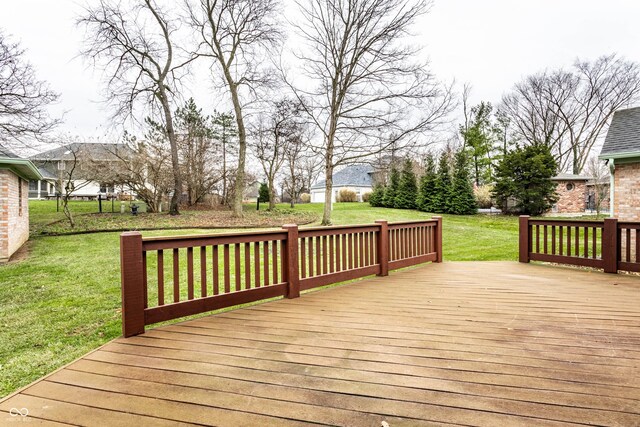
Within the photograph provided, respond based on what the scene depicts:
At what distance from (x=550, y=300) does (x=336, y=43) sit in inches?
427

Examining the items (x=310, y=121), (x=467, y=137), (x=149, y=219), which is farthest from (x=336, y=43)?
(x=467, y=137)

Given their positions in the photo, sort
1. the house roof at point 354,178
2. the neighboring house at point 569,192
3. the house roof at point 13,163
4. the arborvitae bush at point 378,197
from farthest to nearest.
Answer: the house roof at point 354,178
the arborvitae bush at point 378,197
the neighboring house at point 569,192
the house roof at point 13,163

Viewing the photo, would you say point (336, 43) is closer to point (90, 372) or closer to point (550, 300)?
point (550, 300)

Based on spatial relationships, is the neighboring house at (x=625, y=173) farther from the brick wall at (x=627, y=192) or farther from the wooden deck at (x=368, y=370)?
the wooden deck at (x=368, y=370)

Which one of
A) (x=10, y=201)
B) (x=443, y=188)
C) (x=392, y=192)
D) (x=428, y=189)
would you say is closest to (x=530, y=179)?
(x=443, y=188)

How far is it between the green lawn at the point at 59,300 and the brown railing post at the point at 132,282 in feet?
2.17

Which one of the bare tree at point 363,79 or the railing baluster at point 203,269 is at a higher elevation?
the bare tree at point 363,79

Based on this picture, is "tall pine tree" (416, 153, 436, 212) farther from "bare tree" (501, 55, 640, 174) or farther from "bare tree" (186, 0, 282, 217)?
"bare tree" (186, 0, 282, 217)

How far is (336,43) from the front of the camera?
1205 centimetres

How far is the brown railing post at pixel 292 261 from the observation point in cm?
401

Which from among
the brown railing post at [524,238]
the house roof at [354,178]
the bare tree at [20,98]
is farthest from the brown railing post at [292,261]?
the house roof at [354,178]

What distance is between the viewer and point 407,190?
23.4 m

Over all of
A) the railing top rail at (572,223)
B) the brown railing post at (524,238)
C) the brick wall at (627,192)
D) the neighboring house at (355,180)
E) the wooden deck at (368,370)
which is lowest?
the wooden deck at (368,370)

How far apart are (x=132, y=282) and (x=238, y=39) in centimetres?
1523
